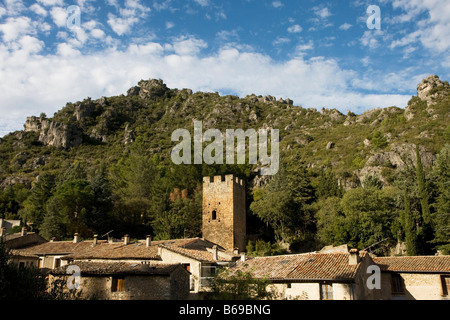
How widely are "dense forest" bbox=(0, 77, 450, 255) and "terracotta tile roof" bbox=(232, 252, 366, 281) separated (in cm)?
998

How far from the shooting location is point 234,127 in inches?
3450

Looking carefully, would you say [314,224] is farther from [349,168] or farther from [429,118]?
[429,118]

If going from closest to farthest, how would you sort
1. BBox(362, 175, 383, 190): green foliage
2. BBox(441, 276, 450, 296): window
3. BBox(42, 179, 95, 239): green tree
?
1. BBox(441, 276, 450, 296): window
2. BBox(42, 179, 95, 239): green tree
3. BBox(362, 175, 383, 190): green foliage

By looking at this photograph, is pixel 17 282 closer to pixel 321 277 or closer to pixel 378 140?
pixel 321 277

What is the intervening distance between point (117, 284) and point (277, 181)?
26.6 metres

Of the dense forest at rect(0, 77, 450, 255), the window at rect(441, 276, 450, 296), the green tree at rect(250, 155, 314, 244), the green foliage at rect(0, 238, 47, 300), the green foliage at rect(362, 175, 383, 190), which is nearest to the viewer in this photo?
the green foliage at rect(0, 238, 47, 300)

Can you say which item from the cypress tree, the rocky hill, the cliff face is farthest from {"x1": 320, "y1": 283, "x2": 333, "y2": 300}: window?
the cliff face

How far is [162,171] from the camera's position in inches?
2085

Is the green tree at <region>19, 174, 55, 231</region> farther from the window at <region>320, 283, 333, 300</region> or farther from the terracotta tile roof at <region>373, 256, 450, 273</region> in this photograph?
the terracotta tile roof at <region>373, 256, 450, 273</region>

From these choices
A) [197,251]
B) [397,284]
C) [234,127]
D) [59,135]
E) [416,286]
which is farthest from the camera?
[234,127]

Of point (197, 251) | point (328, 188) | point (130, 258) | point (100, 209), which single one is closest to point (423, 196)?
point (328, 188)

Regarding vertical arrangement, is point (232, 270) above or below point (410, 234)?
below

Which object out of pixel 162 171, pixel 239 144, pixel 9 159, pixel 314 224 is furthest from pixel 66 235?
pixel 9 159

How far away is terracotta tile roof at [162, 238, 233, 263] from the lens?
74.6ft
